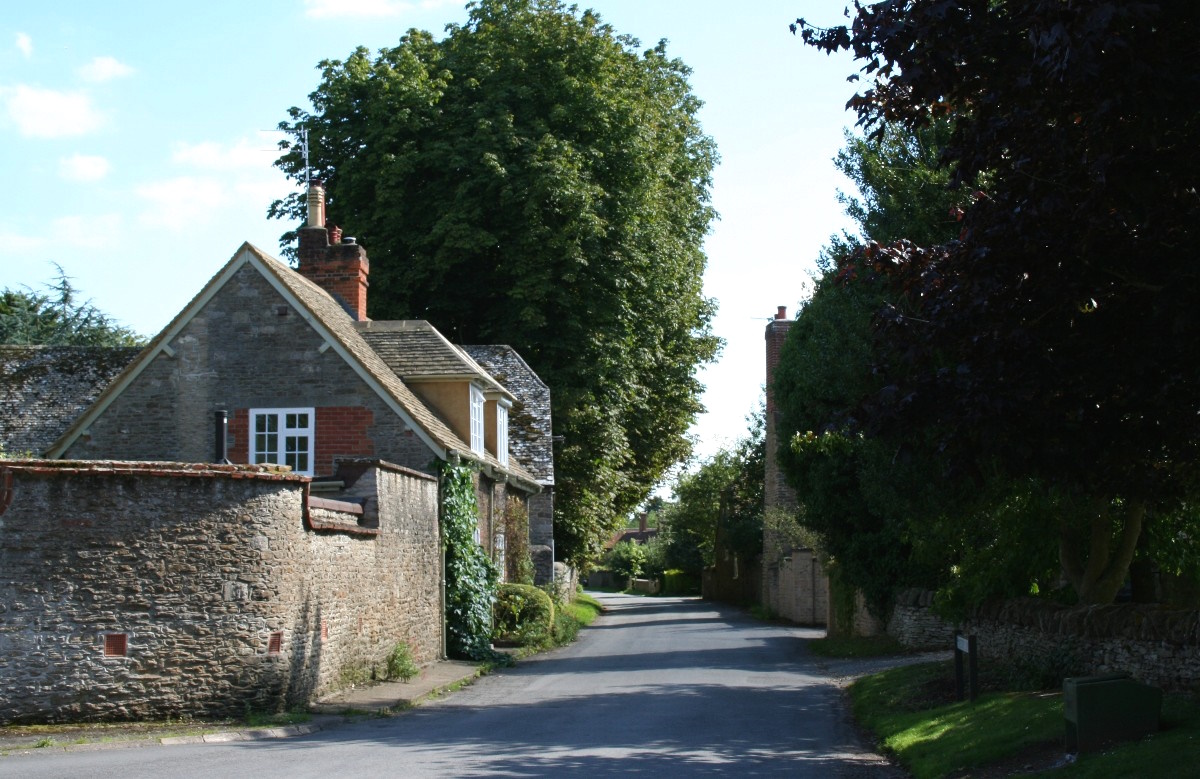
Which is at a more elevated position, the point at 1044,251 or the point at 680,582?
the point at 1044,251

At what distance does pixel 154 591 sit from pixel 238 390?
10.3 metres

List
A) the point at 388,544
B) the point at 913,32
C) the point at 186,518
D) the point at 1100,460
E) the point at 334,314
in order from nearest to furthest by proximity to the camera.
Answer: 1. the point at 913,32
2. the point at 1100,460
3. the point at 186,518
4. the point at 388,544
5. the point at 334,314

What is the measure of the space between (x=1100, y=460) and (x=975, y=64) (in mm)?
3961

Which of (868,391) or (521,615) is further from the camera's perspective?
(521,615)

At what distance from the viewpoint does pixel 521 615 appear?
2839 cm

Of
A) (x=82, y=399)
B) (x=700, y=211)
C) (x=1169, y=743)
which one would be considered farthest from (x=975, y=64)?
(x=700, y=211)

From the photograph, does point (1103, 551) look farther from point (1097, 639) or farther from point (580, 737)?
point (580, 737)

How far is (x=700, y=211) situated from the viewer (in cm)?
4391

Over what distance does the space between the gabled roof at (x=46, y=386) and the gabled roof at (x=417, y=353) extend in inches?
266

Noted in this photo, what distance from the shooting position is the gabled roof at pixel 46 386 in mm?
27234

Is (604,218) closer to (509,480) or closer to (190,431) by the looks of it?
(509,480)

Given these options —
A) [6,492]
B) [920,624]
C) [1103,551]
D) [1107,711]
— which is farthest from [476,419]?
[1107,711]

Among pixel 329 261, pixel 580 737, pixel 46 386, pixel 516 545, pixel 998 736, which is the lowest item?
pixel 580 737

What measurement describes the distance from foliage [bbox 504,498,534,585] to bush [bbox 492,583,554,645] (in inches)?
74.6
